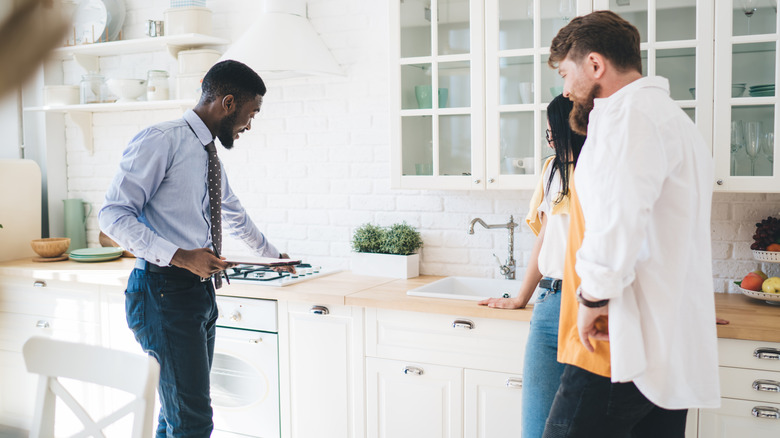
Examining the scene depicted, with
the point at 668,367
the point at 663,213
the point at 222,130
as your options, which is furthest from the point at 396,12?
the point at 668,367

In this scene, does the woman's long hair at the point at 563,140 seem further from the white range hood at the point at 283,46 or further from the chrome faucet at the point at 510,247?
the white range hood at the point at 283,46

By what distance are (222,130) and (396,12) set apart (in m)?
0.96

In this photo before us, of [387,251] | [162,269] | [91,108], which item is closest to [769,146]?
[387,251]

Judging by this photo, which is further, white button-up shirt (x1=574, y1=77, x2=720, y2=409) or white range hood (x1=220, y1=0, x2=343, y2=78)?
white range hood (x1=220, y1=0, x2=343, y2=78)

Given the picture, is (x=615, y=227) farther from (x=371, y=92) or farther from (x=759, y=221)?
(x=371, y=92)

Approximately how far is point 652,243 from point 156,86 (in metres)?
2.91

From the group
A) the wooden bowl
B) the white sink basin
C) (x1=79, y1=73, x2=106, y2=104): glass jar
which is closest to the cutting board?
the wooden bowl

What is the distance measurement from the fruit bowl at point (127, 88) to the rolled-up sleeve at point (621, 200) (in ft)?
9.40

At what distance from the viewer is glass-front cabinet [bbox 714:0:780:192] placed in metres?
2.20

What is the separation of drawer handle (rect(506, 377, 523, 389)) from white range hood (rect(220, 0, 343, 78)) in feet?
5.19

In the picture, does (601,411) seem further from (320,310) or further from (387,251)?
(387,251)

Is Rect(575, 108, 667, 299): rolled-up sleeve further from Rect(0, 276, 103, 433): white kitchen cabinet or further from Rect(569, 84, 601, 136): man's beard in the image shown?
Rect(0, 276, 103, 433): white kitchen cabinet

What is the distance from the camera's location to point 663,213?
1.42 m

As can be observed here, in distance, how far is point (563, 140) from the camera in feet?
6.25
